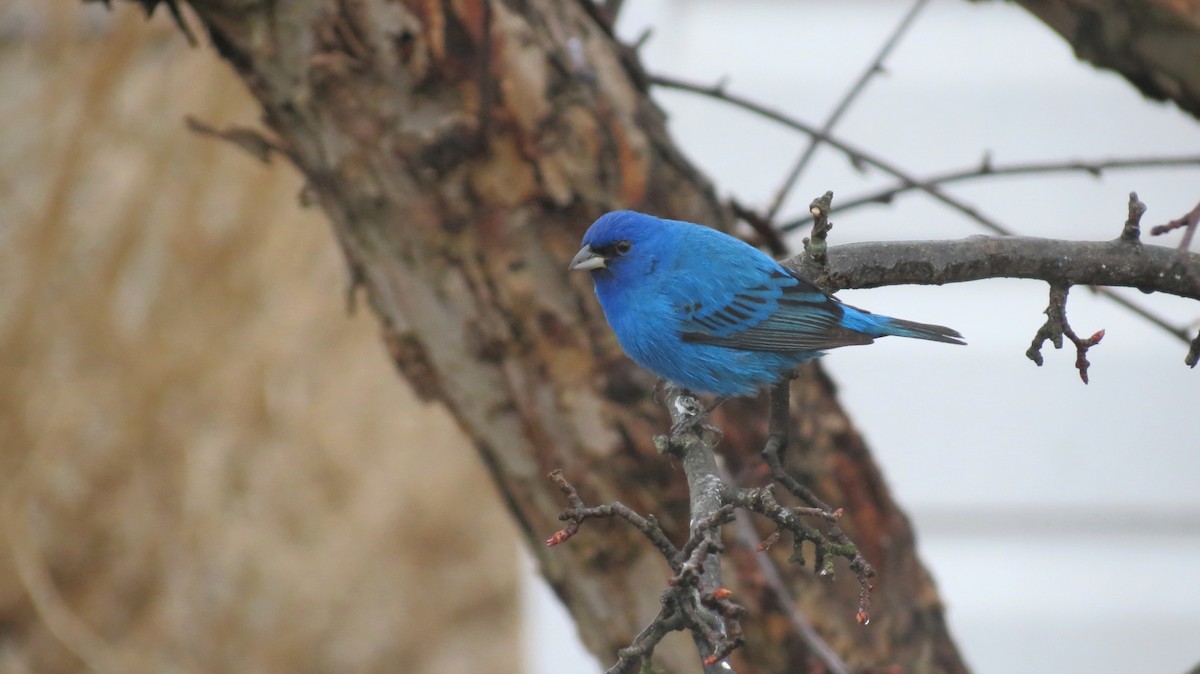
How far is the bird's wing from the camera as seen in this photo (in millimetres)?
1982

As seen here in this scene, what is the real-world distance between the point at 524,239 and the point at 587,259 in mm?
143

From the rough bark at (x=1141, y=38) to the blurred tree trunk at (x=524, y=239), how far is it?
→ 765 millimetres

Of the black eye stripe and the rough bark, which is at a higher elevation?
the rough bark

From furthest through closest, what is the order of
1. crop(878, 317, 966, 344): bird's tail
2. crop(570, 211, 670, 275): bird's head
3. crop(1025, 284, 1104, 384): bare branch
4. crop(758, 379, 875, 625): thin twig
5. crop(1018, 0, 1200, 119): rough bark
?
crop(570, 211, 670, 275): bird's head
crop(878, 317, 966, 344): bird's tail
crop(1018, 0, 1200, 119): rough bark
crop(1025, 284, 1104, 384): bare branch
crop(758, 379, 875, 625): thin twig

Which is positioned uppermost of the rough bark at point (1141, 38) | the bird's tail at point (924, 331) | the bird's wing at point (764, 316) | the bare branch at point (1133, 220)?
the rough bark at point (1141, 38)

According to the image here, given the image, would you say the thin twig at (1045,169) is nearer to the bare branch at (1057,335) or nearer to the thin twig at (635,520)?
the bare branch at (1057,335)

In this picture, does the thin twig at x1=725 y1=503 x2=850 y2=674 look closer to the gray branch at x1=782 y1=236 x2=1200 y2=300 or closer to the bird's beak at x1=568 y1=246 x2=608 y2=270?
the bird's beak at x1=568 y1=246 x2=608 y2=270

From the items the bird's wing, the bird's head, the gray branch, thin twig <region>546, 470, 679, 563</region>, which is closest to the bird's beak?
the bird's head

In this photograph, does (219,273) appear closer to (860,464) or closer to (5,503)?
(5,503)

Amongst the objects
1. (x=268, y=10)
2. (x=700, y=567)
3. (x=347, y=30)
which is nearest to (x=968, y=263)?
(x=700, y=567)

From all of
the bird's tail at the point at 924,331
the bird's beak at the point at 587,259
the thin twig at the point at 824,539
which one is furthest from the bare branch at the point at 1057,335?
the bird's beak at the point at 587,259

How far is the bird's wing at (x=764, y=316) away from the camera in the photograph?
1.98 m

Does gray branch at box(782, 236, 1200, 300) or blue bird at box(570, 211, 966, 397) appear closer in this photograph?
gray branch at box(782, 236, 1200, 300)

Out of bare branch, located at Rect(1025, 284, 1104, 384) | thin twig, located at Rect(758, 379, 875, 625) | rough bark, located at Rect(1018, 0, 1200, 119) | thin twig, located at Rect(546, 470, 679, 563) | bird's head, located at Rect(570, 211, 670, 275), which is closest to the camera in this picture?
thin twig, located at Rect(546, 470, 679, 563)
